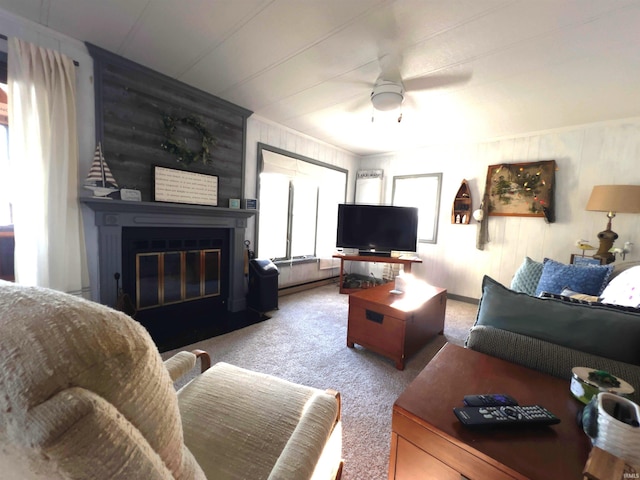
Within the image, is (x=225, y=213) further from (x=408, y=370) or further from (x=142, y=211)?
(x=408, y=370)

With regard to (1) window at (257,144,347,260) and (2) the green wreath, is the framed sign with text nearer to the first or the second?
(2) the green wreath

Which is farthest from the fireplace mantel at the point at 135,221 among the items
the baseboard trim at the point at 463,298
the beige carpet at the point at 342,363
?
the baseboard trim at the point at 463,298

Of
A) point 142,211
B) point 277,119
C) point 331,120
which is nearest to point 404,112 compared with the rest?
point 331,120

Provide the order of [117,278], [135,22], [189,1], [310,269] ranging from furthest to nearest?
[310,269], [117,278], [135,22], [189,1]

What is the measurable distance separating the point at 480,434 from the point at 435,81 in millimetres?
2438

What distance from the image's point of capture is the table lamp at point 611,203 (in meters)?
2.38

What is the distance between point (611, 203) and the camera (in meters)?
2.44

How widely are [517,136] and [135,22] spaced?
4029 millimetres

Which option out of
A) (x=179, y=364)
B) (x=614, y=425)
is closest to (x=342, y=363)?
(x=179, y=364)

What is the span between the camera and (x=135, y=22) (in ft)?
5.63

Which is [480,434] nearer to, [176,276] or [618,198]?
[176,276]

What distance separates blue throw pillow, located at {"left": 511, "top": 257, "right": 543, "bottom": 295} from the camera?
7.79 feet

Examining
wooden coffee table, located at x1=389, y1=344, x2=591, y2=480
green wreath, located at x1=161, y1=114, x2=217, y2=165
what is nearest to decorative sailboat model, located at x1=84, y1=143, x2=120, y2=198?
green wreath, located at x1=161, y1=114, x2=217, y2=165

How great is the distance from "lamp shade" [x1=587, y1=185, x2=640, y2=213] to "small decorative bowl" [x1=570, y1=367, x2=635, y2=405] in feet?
8.30
